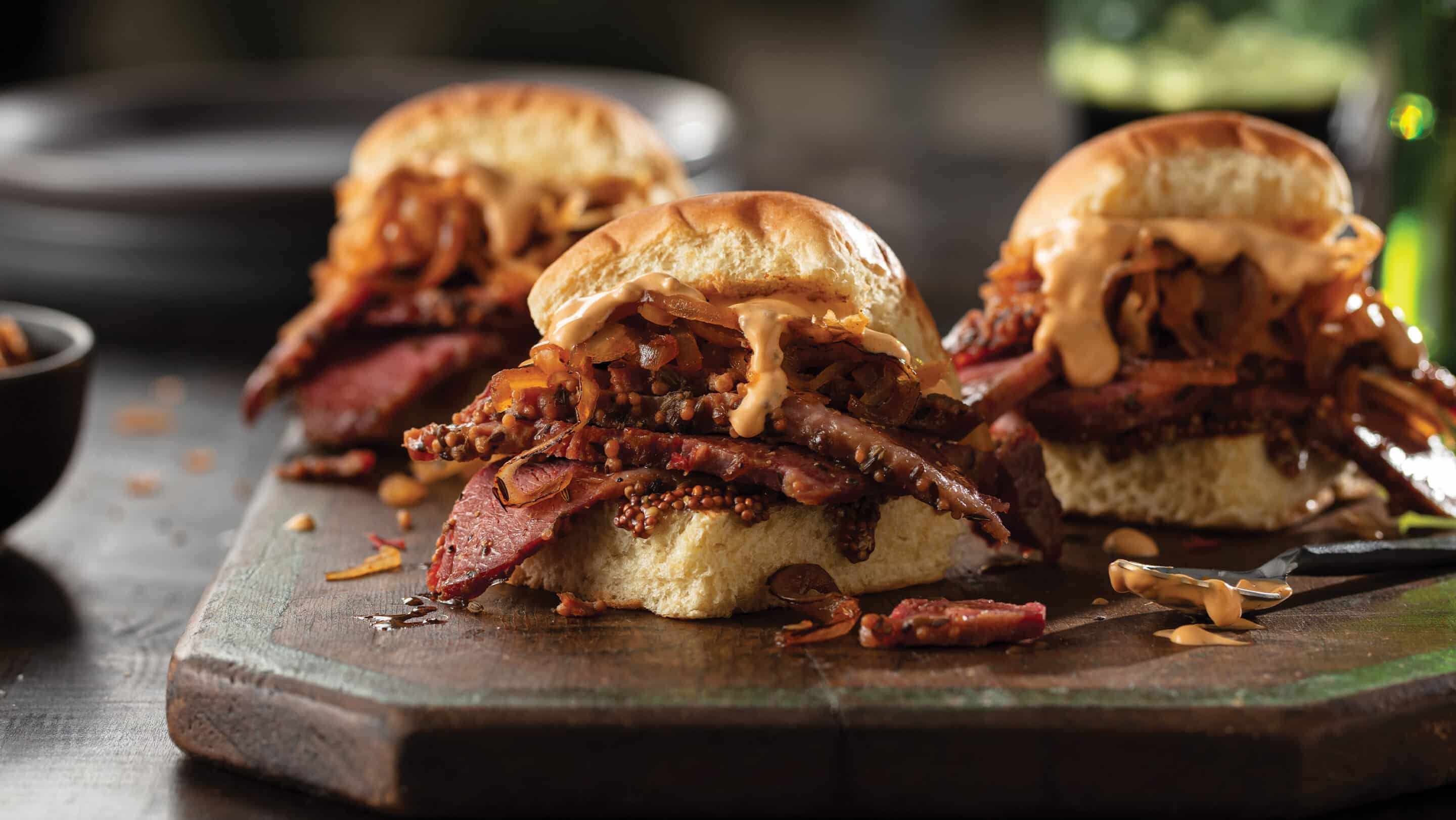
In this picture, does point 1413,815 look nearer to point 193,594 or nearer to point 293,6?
point 193,594

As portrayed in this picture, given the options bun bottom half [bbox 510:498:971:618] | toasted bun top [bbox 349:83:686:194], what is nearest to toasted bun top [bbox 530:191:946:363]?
bun bottom half [bbox 510:498:971:618]

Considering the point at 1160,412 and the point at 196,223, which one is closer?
the point at 1160,412

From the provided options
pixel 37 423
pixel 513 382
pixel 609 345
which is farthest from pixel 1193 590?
pixel 37 423

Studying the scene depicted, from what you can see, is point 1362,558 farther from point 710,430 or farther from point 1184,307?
point 710,430

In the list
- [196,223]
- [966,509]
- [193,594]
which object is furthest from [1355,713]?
[196,223]

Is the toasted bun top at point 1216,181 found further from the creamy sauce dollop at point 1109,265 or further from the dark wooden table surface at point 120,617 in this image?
the dark wooden table surface at point 120,617

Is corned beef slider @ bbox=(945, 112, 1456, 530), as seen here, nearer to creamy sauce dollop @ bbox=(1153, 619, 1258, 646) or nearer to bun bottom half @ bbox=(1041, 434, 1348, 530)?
bun bottom half @ bbox=(1041, 434, 1348, 530)
